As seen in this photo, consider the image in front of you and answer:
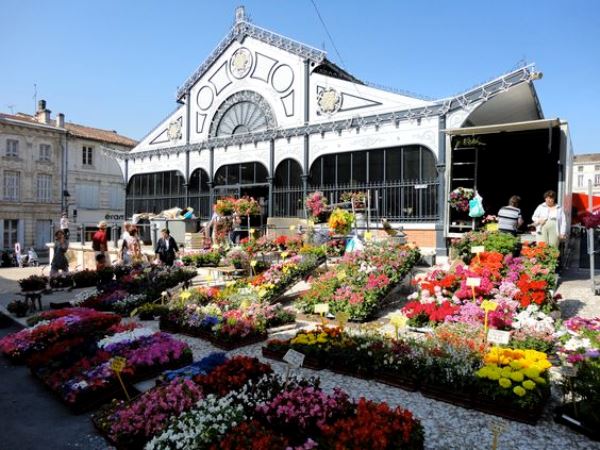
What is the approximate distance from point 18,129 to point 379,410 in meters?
41.9

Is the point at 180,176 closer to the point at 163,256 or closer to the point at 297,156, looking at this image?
the point at 297,156

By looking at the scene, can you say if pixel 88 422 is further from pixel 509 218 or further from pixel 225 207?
pixel 225 207

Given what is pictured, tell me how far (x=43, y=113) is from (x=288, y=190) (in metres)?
30.8

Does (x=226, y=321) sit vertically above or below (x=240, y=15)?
below

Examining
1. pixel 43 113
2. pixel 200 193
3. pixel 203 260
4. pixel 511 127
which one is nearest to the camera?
pixel 511 127

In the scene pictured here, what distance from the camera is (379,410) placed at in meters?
3.96

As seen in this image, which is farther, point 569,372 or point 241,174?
point 241,174

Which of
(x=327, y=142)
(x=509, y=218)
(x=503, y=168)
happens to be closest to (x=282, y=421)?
(x=509, y=218)

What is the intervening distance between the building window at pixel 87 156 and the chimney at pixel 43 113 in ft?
12.6

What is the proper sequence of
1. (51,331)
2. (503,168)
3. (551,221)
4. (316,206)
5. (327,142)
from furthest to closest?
(327,142) → (316,206) → (503,168) → (551,221) → (51,331)

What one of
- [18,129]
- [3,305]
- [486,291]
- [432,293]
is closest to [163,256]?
[3,305]

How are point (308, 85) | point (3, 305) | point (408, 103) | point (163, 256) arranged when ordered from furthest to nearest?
point (308, 85)
point (408, 103)
point (163, 256)
point (3, 305)

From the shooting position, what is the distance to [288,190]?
68.1 feet

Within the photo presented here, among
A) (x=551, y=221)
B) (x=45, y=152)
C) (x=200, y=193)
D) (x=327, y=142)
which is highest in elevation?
(x=45, y=152)
